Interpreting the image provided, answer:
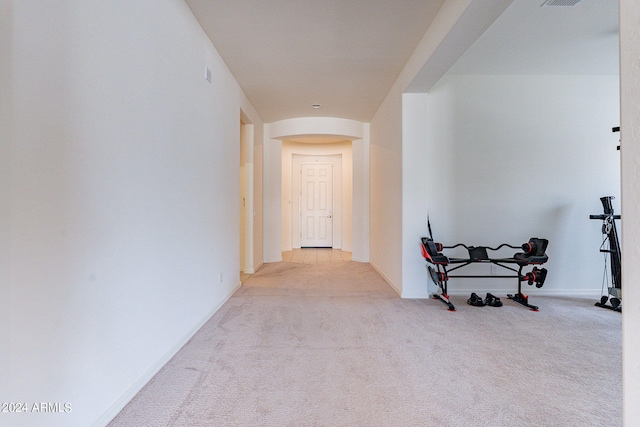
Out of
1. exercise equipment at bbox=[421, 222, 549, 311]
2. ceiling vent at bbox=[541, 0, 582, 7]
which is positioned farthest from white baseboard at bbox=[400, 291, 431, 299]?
ceiling vent at bbox=[541, 0, 582, 7]

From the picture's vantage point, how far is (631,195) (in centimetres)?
99

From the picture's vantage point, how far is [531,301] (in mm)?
3545

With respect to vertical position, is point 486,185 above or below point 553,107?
below

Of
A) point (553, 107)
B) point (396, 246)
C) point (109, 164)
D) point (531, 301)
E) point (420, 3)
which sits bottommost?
point (531, 301)

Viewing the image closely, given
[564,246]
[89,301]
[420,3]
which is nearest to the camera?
[89,301]

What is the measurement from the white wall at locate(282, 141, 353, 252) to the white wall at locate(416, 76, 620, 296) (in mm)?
3561

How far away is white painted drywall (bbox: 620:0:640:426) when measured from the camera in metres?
0.96

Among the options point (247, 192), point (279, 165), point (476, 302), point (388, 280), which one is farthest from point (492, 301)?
point (279, 165)

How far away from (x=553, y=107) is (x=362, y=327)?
3.58 meters

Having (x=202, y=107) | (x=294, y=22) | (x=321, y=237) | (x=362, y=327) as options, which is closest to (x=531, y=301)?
(x=362, y=327)

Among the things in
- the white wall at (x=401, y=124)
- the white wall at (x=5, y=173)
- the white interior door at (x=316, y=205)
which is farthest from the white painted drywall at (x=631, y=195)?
the white interior door at (x=316, y=205)

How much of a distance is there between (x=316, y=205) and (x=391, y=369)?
625 centimetres

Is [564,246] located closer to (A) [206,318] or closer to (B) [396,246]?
(B) [396,246]

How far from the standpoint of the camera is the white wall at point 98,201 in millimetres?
1079
